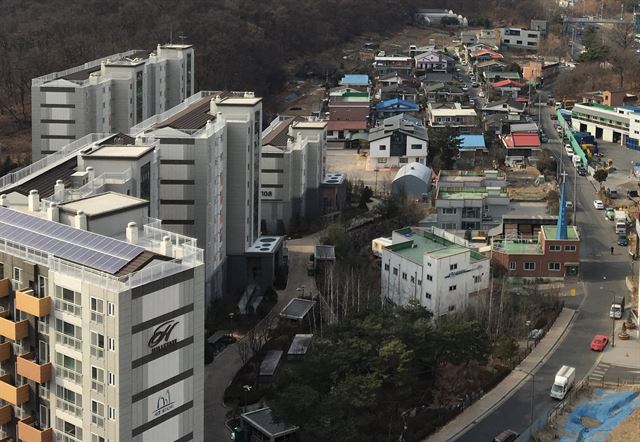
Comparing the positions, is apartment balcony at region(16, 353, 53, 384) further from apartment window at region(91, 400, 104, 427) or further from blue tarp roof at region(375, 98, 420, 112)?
blue tarp roof at region(375, 98, 420, 112)

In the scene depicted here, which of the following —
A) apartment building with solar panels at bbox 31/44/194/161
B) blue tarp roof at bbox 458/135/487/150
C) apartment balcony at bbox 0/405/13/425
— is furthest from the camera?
blue tarp roof at bbox 458/135/487/150

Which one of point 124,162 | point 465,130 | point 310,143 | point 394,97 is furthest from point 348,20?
point 124,162

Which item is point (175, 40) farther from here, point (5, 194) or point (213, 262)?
point (5, 194)

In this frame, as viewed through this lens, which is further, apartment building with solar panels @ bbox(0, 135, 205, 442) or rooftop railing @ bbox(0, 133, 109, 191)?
rooftop railing @ bbox(0, 133, 109, 191)

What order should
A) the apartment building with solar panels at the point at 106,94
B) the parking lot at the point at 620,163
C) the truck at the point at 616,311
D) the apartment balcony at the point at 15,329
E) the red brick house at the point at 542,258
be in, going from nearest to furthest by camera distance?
the apartment balcony at the point at 15,329 < the truck at the point at 616,311 < the red brick house at the point at 542,258 < the apartment building with solar panels at the point at 106,94 < the parking lot at the point at 620,163

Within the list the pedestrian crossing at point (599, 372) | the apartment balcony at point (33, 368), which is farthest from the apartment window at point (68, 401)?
the pedestrian crossing at point (599, 372)

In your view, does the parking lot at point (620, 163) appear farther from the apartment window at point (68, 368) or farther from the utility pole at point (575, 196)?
the apartment window at point (68, 368)

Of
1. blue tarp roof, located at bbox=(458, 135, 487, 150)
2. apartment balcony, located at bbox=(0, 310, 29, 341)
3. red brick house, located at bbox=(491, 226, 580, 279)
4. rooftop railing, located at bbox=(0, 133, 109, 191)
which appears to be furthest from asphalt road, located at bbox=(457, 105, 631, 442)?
rooftop railing, located at bbox=(0, 133, 109, 191)
